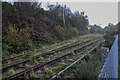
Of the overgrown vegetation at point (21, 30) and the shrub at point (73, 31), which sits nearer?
the overgrown vegetation at point (21, 30)

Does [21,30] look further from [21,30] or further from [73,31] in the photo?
[73,31]

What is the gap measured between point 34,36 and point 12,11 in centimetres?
509

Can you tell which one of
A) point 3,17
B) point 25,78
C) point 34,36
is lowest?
point 25,78

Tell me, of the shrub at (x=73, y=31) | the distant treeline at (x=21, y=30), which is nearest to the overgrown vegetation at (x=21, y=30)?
the distant treeline at (x=21, y=30)

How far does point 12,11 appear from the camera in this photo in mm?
16781

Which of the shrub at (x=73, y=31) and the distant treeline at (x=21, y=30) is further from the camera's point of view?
the shrub at (x=73, y=31)

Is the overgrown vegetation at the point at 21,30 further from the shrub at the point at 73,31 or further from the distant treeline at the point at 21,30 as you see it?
the shrub at the point at 73,31

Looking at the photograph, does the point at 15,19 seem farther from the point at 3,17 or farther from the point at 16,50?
the point at 16,50

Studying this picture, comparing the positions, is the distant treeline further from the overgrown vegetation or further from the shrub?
the shrub

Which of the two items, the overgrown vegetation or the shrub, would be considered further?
the shrub

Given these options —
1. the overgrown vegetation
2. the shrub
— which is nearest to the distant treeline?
the overgrown vegetation

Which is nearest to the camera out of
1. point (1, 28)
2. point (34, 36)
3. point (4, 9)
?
point (1, 28)

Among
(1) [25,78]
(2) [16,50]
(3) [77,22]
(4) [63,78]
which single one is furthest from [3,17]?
(3) [77,22]

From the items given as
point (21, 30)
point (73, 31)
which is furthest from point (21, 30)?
point (73, 31)
